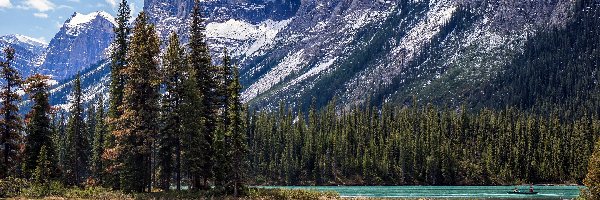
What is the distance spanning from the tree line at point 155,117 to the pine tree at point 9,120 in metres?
0.10

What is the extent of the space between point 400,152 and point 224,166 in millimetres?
114198

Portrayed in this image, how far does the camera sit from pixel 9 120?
57.7 meters

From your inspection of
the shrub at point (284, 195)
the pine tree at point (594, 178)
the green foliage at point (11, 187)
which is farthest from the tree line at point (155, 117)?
the pine tree at point (594, 178)

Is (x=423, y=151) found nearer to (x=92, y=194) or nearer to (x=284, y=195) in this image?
(x=284, y=195)

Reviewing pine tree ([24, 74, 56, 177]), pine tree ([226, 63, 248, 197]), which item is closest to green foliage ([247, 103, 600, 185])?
pine tree ([226, 63, 248, 197])

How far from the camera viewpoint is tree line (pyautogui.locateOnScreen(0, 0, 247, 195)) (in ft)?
172

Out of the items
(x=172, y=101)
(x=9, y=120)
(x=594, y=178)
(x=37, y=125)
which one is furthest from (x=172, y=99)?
(x=594, y=178)

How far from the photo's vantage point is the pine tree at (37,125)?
202ft

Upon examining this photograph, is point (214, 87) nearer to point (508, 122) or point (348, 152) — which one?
point (348, 152)

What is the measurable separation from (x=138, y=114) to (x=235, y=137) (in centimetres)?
1023

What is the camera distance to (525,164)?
164125 millimetres

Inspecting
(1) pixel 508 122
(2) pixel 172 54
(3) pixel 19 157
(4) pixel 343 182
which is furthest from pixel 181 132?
(1) pixel 508 122

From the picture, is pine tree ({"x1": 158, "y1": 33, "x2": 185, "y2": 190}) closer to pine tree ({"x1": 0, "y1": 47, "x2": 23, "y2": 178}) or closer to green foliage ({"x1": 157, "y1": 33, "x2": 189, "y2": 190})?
green foliage ({"x1": 157, "y1": 33, "x2": 189, "y2": 190})

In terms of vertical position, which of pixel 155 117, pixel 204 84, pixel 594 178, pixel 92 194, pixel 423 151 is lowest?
pixel 594 178
